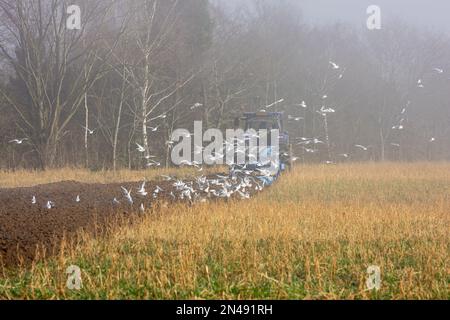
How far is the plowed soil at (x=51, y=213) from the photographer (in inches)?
251

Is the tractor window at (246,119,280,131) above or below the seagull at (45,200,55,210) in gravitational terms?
above

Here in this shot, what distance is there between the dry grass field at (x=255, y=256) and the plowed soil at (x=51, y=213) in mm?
423

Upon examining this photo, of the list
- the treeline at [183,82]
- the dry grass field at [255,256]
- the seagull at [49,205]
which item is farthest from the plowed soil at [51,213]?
the treeline at [183,82]

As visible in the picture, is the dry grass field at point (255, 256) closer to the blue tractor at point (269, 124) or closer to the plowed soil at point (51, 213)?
the plowed soil at point (51, 213)

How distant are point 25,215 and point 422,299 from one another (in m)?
5.79

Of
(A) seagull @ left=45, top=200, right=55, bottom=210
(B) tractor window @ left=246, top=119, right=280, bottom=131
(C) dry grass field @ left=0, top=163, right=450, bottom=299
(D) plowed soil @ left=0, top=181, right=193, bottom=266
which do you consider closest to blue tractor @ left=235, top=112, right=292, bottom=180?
(B) tractor window @ left=246, top=119, right=280, bottom=131

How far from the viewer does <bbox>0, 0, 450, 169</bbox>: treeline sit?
71.4 ft

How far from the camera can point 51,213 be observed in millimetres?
8156

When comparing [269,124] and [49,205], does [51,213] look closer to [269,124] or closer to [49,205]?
[49,205]

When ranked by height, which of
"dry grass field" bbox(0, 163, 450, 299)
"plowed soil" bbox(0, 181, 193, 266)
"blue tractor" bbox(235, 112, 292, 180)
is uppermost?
"blue tractor" bbox(235, 112, 292, 180)

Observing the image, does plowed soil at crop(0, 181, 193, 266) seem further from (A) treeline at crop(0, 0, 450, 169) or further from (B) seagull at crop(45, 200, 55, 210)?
(A) treeline at crop(0, 0, 450, 169)

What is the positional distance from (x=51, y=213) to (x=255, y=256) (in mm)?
3972

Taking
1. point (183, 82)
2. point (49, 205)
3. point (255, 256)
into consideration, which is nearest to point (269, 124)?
point (183, 82)

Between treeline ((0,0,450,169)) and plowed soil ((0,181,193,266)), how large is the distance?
5382 millimetres
